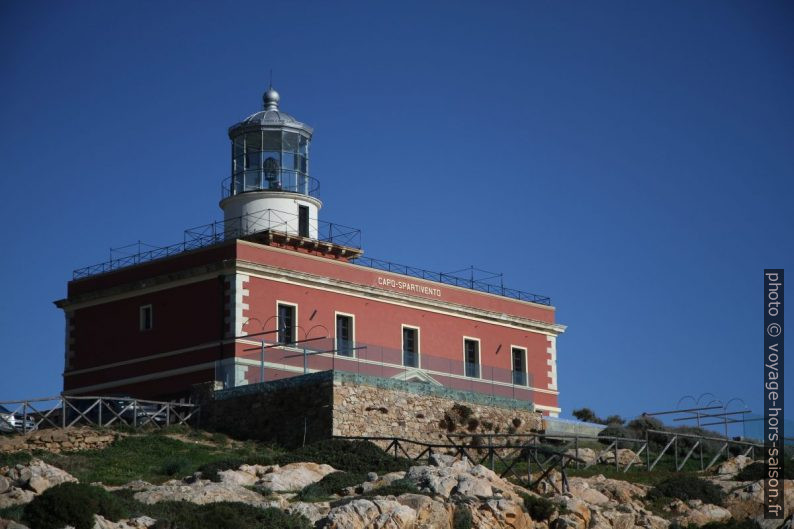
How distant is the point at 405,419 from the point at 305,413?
2.93 meters

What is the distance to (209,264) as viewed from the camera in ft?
136

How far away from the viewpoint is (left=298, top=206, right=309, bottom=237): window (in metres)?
45.2

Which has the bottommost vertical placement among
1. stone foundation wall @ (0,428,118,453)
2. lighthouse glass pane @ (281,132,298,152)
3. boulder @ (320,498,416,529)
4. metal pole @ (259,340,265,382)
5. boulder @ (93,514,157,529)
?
boulder @ (93,514,157,529)

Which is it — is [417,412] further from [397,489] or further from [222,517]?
[222,517]

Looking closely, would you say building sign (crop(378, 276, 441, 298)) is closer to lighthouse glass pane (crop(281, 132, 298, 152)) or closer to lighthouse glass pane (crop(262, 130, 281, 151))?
lighthouse glass pane (crop(281, 132, 298, 152))

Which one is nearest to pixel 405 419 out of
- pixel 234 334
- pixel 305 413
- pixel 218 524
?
pixel 305 413

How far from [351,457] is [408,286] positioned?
13992 mm

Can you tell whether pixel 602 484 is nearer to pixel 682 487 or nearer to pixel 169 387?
pixel 682 487

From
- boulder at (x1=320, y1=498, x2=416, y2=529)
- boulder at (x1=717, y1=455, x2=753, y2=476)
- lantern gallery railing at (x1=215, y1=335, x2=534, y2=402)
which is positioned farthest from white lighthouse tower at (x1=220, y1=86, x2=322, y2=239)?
boulder at (x1=320, y1=498, x2=416, y2=529)

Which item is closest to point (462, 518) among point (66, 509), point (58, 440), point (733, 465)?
point (66, 509)

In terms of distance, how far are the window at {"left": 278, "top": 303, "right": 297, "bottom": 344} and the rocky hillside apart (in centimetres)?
560

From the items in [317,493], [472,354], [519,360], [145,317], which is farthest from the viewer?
[519,360]

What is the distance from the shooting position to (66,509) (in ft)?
74.9

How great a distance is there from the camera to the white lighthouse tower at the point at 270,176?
148ft
